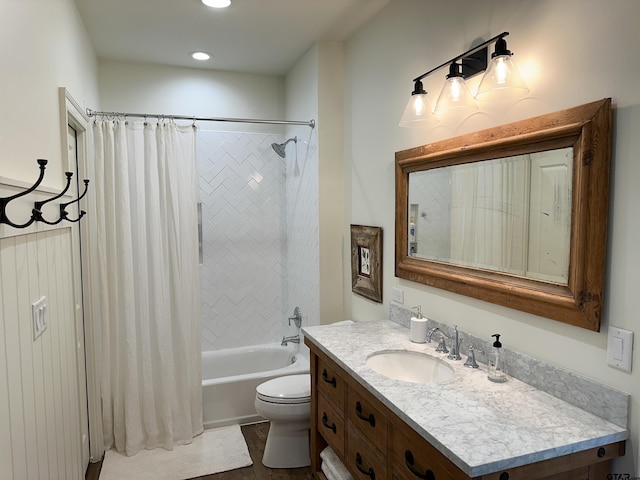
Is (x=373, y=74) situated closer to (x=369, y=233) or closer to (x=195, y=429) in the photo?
(x=369, y=233)

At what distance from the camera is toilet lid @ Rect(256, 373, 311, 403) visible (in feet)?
8.23

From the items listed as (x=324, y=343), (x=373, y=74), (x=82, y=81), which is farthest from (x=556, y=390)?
(x=82, y=81)

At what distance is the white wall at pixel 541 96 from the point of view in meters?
1.23

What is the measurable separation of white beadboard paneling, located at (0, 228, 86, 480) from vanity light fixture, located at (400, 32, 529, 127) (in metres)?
1.65

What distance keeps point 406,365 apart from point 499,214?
788 mm

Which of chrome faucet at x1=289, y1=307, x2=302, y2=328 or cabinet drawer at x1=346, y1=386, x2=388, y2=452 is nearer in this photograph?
cabinet drawer at x1=346, y1=386, x2=388, y2=452

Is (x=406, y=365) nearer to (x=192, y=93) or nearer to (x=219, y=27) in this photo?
(x=219, y=27)

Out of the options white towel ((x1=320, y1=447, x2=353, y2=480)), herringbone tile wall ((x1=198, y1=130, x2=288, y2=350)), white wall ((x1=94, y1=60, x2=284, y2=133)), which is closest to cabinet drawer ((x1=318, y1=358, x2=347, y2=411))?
white towel ((x1=320, y1=447, x2=353, y2=480))

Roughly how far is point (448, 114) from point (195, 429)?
2557mm

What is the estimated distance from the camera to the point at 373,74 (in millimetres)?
2600

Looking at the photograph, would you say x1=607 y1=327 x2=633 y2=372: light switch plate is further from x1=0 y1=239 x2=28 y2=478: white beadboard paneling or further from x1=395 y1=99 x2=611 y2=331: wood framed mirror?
x1=0 y1=239 x2=28 y2=478: white beadboard paneling

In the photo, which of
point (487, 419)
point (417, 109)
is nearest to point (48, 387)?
point (487, 419)

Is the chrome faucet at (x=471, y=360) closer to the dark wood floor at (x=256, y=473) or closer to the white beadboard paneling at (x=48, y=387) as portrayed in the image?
the dark wood floor at (x=256, y=473)

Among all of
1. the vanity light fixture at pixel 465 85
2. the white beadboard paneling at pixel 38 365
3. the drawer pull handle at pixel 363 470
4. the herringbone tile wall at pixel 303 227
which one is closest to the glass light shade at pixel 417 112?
the vanity light fixture at pixel 465 85
